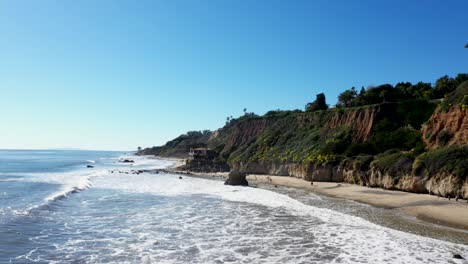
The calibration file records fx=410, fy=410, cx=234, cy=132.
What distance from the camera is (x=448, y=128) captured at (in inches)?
1578

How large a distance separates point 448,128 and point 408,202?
12.4 metres

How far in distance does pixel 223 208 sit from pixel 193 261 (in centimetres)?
1554

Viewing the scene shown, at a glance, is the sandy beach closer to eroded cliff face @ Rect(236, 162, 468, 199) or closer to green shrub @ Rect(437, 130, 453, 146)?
eroded cliff face @ Rect(236, 162, 468, 199)

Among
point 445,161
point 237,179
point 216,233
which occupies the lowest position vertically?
point 216,233

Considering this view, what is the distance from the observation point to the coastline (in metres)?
25.5

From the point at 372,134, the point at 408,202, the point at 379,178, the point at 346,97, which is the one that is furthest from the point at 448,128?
the point at 346,97

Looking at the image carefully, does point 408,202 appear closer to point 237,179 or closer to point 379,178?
point 379,178

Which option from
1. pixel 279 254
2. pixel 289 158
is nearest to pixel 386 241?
pixel 279 254

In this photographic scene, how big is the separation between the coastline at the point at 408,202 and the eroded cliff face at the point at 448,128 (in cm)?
715

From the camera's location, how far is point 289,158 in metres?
66.1

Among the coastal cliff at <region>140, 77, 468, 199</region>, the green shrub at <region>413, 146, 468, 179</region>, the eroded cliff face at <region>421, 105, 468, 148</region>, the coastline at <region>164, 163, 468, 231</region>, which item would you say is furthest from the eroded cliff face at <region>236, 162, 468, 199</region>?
the eroded cliff face at <region>421, 105, 468, 148</region>

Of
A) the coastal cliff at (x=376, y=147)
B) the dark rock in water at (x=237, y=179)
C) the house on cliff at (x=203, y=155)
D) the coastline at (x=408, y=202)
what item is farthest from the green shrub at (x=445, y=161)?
the house on cliff at (x=203, y=155)

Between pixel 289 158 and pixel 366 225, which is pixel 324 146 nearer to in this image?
pixel 289 158

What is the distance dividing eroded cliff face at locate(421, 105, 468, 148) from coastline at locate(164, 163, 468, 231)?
7147 millimetres
